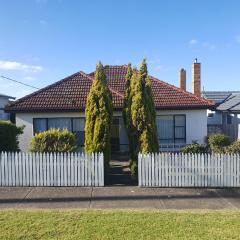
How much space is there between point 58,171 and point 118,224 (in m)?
4.44

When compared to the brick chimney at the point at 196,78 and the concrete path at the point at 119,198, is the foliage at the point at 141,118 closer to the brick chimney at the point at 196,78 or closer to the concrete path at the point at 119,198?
the concrete path at the point at 119,198

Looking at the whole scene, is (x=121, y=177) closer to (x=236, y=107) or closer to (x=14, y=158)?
(x=14, y=158)

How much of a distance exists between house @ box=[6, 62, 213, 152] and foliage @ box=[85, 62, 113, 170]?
227 inches

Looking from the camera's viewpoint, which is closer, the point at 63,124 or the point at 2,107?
the point at 63,124

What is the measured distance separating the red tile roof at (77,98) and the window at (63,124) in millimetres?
662

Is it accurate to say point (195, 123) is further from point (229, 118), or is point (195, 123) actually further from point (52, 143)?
point (229, 118)

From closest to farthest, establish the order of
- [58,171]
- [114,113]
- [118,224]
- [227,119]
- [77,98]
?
[118,224] → [58,171] → [114,113] → [77,98] → [227,119]

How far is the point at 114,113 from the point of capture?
19328 mm

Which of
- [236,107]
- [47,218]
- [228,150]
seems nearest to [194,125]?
[228,150]

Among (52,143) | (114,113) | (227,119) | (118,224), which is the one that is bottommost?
(118,224)

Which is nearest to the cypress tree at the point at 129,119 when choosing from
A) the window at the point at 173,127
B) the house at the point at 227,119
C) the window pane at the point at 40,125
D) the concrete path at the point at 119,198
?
the concrete path at the point at 119,198

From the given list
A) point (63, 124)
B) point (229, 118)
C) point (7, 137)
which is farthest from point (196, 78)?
point (7, 137)

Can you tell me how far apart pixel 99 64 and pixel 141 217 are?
6.26 m

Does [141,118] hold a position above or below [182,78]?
below
